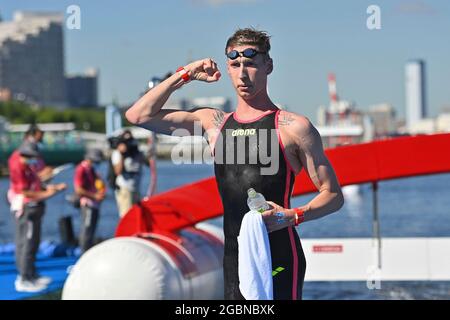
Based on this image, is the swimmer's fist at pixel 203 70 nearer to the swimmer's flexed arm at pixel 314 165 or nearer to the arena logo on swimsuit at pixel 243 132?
the arena logo on swimsuit at pixel 243 132

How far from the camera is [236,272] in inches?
157

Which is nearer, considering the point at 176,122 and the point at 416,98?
the point at 176,122

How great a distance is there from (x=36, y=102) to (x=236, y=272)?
6260 inches

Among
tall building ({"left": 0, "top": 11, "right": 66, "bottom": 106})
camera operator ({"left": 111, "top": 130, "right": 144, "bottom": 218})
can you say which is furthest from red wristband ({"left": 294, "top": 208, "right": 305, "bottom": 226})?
tall building ({"left": 0, "top": 11, "right": 66, "bottom": 106})

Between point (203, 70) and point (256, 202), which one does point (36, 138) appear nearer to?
point (203, 70)

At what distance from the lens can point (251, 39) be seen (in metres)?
3.86

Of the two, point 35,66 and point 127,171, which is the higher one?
point 35,66

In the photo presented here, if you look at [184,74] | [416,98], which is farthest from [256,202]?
[416,98]

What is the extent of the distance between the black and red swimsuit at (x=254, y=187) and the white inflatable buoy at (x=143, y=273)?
12.2 ft

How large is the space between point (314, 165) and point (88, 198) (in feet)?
28.7

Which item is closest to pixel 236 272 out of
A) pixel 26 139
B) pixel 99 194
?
pixel 26 139

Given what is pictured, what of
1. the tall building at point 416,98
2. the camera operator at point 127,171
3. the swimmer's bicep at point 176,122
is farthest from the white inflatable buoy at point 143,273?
the tall building at point 416,98

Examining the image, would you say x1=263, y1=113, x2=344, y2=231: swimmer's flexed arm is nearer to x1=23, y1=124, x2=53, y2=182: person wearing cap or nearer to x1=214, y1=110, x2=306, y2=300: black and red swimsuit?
x1=214, y1=110, x2=306, y2=300: black and red swimsuit
